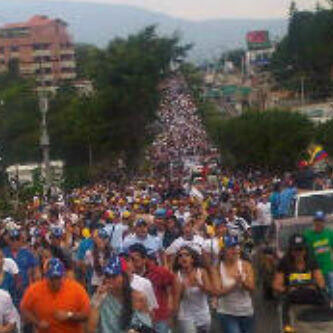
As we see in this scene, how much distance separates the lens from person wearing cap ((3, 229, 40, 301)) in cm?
1065

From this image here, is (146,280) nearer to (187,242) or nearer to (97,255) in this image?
(187,242)

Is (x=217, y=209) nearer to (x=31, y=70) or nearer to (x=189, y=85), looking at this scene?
(x=189, y=85)

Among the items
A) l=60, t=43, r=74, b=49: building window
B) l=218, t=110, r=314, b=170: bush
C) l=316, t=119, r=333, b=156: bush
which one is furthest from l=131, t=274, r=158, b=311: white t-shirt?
l=60, t=43, r=74, b=49: building window

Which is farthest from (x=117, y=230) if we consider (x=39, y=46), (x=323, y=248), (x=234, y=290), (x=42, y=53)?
(x=39, y=46)

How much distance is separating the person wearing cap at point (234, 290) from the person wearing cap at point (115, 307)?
1.66m

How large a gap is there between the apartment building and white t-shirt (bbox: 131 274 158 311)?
163793 mm

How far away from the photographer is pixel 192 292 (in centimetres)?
923

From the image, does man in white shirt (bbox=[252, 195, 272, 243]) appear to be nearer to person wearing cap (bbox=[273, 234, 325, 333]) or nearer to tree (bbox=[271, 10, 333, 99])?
person wearing cap (bbox=[273, 234, 325, 333])

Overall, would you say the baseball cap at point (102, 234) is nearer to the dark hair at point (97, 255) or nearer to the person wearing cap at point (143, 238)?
the dark hair at point (97, 255)

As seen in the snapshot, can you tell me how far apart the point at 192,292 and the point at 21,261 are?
8.18 feet

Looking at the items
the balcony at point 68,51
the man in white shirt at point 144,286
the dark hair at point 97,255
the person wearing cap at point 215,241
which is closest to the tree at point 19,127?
the person wearing cap at point 215,241

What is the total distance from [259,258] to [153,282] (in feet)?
19.2

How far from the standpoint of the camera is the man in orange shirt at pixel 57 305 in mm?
7375

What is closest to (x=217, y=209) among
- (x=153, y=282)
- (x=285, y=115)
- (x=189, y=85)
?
(x=153, y=282)
